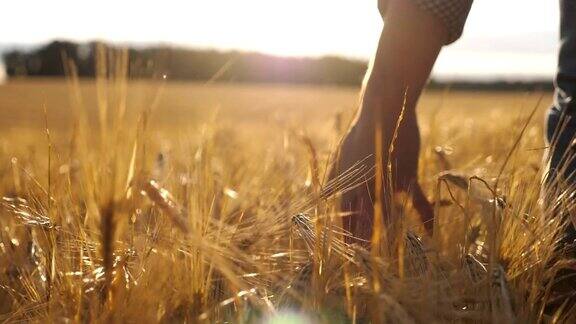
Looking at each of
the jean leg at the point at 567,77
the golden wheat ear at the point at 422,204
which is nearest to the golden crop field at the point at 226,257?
the golden wheat ear at the point at 422,204

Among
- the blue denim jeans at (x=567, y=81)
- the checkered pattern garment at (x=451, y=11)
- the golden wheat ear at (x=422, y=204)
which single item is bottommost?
the golden wheat ear at (x=422, y=204)

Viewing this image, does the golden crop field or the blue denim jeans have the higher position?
the blue denim jeans

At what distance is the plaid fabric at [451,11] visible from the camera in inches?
45.0

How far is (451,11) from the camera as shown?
1.16 metres

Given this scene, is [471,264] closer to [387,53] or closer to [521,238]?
[521,238]

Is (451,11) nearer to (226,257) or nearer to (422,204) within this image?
(422,204)

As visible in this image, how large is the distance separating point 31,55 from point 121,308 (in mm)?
28716

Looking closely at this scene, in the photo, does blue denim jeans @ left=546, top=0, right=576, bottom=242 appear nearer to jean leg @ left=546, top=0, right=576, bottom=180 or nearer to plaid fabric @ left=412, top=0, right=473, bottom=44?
jean leg @ left=546, top=0, right=576, bottom=180

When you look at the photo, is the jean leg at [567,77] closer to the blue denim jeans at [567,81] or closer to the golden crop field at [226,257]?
the blue denim jeans at [567,81]

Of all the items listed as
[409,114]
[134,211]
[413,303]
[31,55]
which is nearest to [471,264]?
[413,303]

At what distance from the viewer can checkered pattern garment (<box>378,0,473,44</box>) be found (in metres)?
1.14

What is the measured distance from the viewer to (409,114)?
1.27 meters

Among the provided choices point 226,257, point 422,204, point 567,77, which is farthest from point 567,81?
point 226,257

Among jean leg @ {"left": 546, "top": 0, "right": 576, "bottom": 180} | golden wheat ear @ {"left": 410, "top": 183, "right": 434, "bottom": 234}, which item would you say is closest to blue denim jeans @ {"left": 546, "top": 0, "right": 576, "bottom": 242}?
jean leg @ {"left": 546, "top": 0, "right": 576, "bottom": 180}
